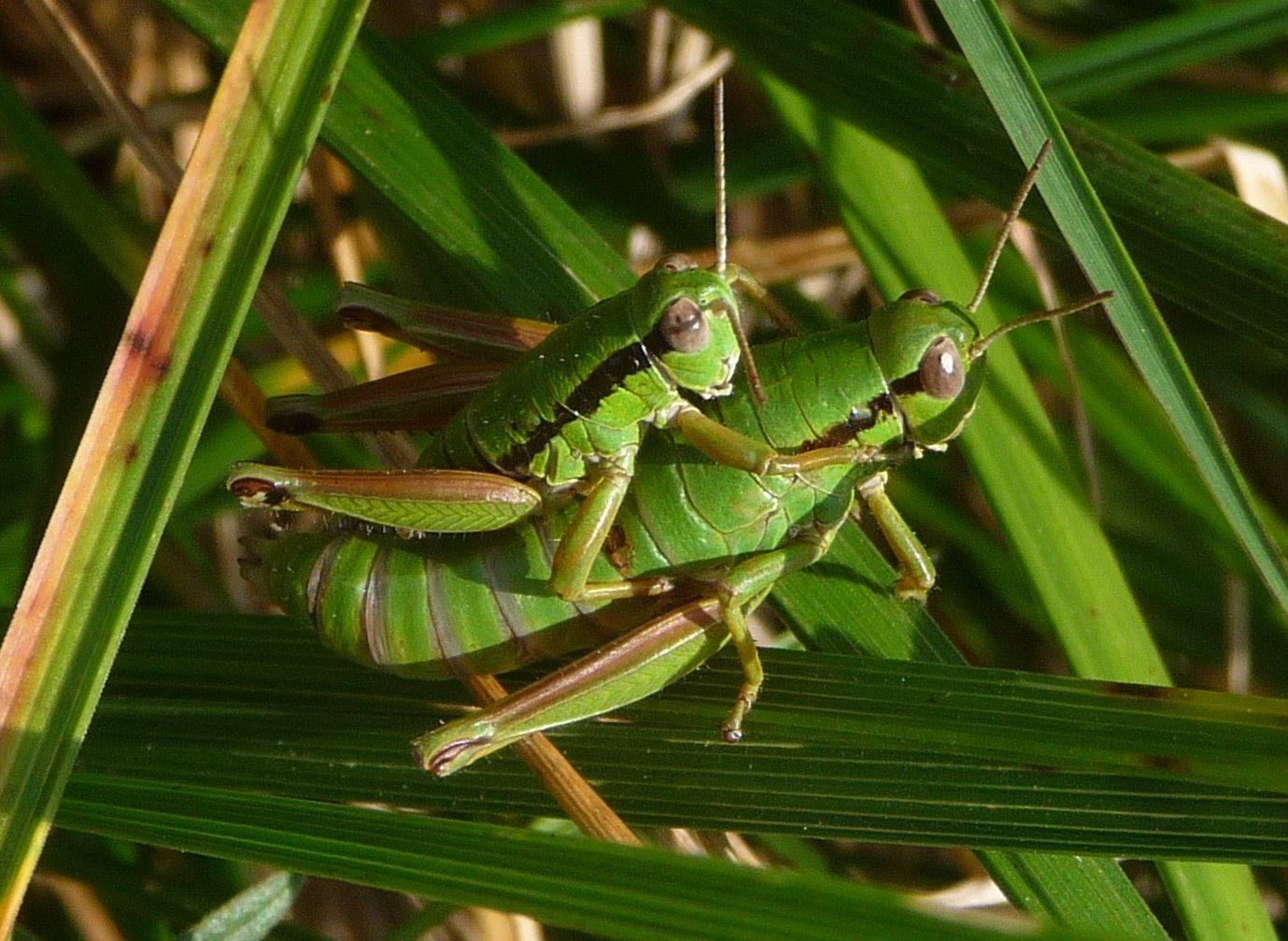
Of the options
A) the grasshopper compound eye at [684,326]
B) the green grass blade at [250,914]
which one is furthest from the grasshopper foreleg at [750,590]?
the green grass blade at [250,914]

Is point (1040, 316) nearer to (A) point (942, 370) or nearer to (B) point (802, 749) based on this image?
(A) point (942, 370)

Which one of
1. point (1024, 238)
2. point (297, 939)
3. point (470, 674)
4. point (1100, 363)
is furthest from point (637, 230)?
point (297, 939)

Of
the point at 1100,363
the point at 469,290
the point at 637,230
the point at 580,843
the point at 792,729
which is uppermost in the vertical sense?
the point at 637,230

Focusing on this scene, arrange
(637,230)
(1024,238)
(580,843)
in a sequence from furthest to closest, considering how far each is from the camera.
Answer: (637,230)
(1024,238)
(580,843)

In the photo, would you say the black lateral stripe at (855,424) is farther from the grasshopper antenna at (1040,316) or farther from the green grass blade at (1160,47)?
the green grass blade at (1160,47)

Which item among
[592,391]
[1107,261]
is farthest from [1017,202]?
[592,391]

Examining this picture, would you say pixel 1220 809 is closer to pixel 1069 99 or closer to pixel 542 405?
pixel 542 405
